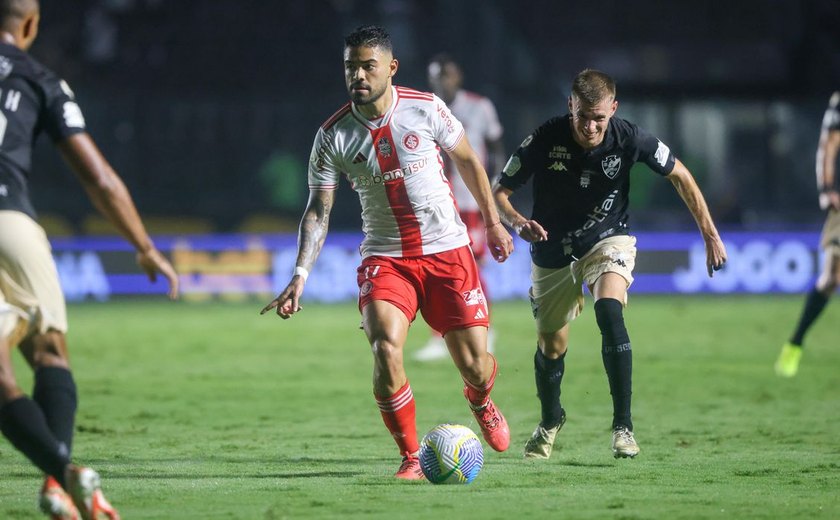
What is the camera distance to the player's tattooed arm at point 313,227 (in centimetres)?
684

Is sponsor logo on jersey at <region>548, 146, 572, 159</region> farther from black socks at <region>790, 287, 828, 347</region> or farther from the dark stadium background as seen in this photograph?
the dark stadium background

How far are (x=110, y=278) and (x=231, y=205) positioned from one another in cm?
372

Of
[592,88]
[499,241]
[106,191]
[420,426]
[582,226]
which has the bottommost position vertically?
[420,426]

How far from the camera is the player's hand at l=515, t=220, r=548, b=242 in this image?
7.02 meters

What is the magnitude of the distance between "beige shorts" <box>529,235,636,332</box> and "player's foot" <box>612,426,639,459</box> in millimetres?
773

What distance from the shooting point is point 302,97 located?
24297mm

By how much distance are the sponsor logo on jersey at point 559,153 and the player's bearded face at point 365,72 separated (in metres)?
1.21

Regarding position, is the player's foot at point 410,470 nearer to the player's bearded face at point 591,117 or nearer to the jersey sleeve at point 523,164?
the jersey sleeve at point 523,164

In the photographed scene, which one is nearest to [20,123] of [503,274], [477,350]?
[477,350]

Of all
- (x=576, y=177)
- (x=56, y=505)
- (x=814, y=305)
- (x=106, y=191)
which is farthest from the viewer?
(x=814, y=305)

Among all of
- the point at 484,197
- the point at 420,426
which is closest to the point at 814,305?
the point at 420,426

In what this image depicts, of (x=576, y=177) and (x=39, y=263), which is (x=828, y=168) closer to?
(x=576, y=177)

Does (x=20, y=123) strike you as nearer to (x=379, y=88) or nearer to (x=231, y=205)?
(x=379, y=88)

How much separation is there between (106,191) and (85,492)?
1.15m
